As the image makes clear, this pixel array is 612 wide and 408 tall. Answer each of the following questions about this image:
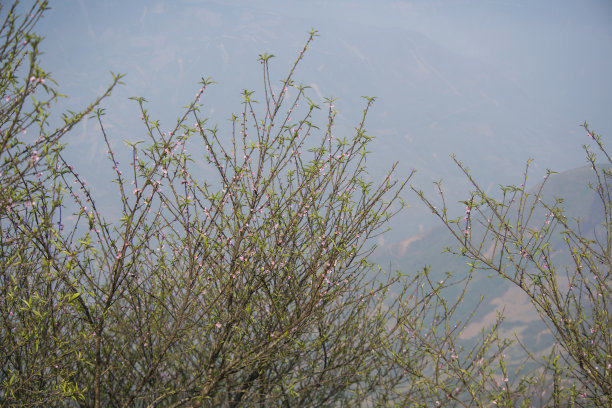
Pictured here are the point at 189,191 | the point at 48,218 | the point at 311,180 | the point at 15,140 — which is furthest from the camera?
the point at 311,180

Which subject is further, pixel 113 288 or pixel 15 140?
pixel 113 288

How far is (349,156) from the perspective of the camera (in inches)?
228

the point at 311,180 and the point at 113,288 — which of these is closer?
the point at 113,288

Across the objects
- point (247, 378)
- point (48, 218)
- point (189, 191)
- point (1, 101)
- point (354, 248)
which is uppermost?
point (1, 101)

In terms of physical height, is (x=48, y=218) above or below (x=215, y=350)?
above

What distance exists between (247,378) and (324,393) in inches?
70.0

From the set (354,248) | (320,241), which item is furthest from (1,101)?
(354,248)

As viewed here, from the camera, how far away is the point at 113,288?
4.20 m

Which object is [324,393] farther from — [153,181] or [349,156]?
[153,181]

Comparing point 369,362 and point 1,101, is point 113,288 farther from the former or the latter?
point 369,362

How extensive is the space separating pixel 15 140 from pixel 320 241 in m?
3.79

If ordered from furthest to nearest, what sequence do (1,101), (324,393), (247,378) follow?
(324,393) → (247,378) → (1,101)

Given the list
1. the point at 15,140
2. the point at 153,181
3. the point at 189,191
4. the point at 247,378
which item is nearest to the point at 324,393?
the point at 247,378

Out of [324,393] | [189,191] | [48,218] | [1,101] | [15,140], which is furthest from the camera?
[324,393]
